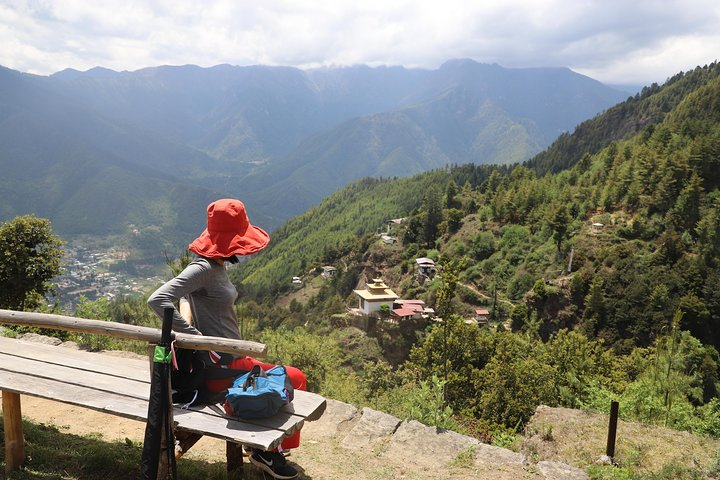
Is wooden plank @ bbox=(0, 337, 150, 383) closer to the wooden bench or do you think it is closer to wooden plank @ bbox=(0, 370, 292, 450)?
the wooden bench

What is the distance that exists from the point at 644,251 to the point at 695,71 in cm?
8430

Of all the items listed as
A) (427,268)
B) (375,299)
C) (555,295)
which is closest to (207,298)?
(555,295)

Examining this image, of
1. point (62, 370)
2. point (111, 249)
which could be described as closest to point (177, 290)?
point (62, 370)

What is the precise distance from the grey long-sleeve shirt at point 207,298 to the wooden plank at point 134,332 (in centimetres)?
18

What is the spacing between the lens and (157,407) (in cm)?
309

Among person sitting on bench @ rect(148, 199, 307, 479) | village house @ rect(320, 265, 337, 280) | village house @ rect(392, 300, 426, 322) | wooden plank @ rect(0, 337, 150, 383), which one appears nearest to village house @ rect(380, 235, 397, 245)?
village house @ rect(320, 265, 337, 280)

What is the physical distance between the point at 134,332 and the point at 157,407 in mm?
745

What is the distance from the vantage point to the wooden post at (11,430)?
394cm

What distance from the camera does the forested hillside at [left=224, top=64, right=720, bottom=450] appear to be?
14.8 metres

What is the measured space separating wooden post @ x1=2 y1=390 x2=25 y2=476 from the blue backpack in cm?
208

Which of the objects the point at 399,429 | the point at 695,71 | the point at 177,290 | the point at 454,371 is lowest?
the point at 454,371

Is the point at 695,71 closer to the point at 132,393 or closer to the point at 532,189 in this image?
the point at 532,189

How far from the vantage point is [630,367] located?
22.1 meters

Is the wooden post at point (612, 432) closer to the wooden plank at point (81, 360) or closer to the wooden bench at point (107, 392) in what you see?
the wooden bench at point (107, 392)
